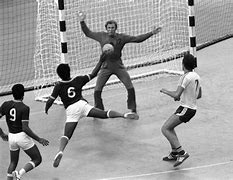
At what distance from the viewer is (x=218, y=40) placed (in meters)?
19.3

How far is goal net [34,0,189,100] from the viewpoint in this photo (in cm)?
1630

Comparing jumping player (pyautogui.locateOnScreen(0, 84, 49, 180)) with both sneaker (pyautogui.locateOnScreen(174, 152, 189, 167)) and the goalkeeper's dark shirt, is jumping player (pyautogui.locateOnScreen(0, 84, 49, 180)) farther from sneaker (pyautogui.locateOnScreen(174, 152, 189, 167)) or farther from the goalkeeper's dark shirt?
the goalkeeper's dark shirt

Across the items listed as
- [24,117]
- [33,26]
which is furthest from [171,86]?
[33,26]

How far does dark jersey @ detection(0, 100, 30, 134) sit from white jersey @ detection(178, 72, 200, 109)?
7.92 ft

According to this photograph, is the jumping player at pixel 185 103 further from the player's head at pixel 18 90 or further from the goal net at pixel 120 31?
the goal net at pixel 120 31

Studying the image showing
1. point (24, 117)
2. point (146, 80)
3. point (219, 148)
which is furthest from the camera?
point (146, 80)

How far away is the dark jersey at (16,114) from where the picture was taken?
10969 millimetres

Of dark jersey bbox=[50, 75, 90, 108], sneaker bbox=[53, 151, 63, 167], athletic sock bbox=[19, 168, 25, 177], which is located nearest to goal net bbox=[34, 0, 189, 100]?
dark jersey bbox=[50, 75, 90, 108]

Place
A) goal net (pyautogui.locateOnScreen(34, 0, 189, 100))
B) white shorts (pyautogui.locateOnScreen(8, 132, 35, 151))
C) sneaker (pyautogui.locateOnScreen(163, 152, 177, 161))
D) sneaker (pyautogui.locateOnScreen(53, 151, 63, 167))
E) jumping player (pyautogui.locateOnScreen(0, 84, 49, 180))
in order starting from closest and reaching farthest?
jumping player (pyautogui.locateOnScreen(0, 84, 49, 180))
white shorts (pyautogui.locateOnScreen(8, 132, 35, 151))
sneaker (pyautogui.locateOnScreen(53, 151, 63, 167))
sneaker (pyautogui.locateOnScreen(163, 152, 177, 161))
goal net (pyautogui.locateOnScreen(34, 0, 189, 100))

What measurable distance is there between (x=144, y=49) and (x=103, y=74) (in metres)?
3.81

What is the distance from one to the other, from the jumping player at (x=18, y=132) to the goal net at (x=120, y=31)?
449cm

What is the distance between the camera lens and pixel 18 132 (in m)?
11.1

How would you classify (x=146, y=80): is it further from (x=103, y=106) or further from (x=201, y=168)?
(x=201, y=168)

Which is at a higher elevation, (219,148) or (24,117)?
(24,117)
